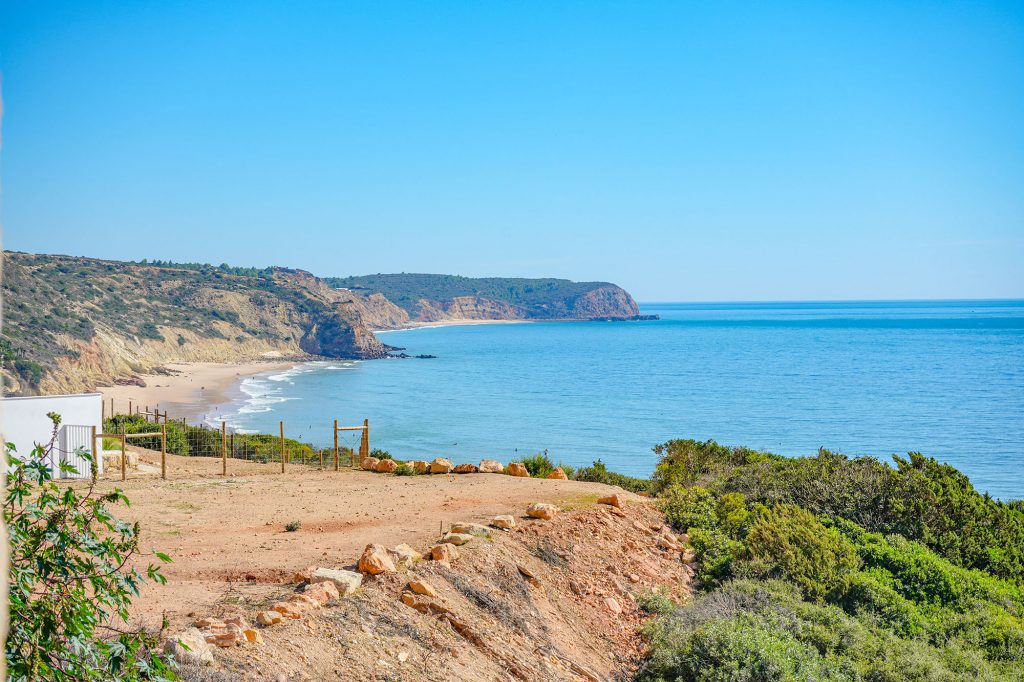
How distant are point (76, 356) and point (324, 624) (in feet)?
205

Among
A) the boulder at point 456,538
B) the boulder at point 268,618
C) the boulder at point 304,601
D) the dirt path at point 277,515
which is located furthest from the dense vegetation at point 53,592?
the boulder at point 456,538

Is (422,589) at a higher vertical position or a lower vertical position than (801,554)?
higher

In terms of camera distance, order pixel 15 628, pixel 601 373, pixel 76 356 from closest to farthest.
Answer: pixel 15 628, pixel 76 356, pixel 601 373

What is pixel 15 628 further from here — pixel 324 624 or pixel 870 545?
pixel 870 545

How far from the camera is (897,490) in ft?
50.5

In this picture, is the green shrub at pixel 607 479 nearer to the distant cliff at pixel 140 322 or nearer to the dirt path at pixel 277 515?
the dirt path at pixel 277 515

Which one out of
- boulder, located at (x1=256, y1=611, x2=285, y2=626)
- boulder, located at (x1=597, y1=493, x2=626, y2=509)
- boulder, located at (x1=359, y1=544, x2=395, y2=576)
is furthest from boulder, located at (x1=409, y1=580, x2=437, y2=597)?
boulder, located at (x1=597, y1=493, x2=626, y2=509)

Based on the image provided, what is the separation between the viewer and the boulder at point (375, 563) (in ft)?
32.7

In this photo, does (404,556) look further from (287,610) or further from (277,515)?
(277,515)

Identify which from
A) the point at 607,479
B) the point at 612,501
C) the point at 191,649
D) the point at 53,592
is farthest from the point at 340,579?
the point at 607,479

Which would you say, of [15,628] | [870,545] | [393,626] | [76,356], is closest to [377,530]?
[393,626]

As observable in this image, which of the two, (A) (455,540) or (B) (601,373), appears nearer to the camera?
(A) (455,540)

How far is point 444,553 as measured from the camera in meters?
11.0

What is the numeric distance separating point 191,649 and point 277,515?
8.79 m
